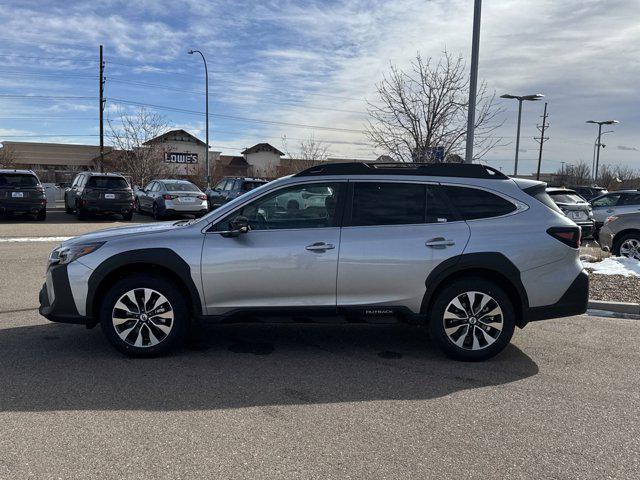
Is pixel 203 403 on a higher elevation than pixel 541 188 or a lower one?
lower

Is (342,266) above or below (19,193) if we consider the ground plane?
below

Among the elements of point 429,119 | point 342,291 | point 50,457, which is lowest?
point 50,457

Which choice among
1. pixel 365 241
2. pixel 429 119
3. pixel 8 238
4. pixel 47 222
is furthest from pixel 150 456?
pixel 47 222

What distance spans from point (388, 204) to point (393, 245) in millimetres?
423

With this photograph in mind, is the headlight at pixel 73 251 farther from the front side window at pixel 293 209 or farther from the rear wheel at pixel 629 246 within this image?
the rear wheel at pixel 629 246

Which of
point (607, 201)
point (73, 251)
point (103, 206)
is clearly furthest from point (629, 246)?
point (103, 206)

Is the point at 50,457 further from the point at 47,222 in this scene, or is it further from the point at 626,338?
the point at 47,222

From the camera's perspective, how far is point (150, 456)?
10.7 ft

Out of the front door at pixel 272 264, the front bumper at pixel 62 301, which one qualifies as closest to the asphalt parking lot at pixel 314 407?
the front bumper at pixel 62 301

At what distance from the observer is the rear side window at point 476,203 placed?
198 inches

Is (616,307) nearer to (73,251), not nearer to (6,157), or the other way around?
(73,251)

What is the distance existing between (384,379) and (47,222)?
17.3m

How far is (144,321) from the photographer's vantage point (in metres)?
4.91

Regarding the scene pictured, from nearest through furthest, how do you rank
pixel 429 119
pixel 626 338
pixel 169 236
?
pixel 169 236, pixel 626 338, pixel 429 119
